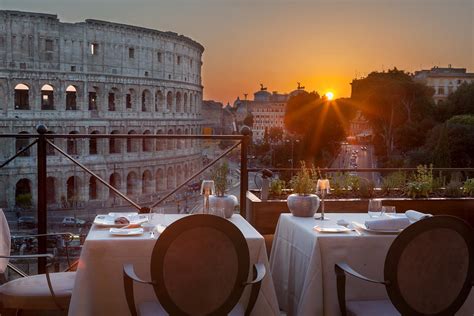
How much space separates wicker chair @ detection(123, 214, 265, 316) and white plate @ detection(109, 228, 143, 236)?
0.47 m

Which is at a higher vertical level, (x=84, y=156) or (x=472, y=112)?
(x=472, y=112)

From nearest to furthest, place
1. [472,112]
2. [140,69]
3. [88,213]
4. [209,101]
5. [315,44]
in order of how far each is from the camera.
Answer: [315,44], [472,112], [88,213], [140,69], [209,101]

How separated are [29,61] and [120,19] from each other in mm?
10274

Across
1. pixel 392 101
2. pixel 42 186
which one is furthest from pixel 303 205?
pixel 392 101

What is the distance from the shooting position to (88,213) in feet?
96.6

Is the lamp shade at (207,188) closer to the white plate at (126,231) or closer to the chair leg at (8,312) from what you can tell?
the white plate at (126,231)

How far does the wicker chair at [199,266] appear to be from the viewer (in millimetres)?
1711

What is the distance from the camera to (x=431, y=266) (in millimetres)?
1820

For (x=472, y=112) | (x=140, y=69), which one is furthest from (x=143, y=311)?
(x=140, y=69)

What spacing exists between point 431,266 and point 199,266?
74cm

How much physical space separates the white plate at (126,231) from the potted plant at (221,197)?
0.33 m

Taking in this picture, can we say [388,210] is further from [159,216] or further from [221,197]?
[159,216]

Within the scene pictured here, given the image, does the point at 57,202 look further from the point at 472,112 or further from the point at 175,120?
the point at 472,112

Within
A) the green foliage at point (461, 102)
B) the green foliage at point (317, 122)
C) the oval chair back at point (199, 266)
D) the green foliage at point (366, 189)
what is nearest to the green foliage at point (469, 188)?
the green foliage at point (366, 189)
